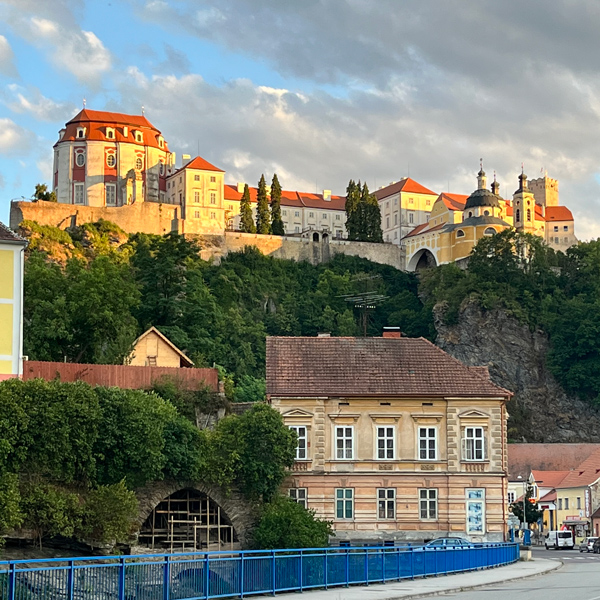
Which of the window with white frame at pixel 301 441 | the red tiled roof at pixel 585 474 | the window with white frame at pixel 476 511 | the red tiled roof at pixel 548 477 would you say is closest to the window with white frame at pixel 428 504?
the window with white frame at pixel 476 511

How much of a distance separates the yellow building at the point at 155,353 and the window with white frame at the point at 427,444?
56.0ft

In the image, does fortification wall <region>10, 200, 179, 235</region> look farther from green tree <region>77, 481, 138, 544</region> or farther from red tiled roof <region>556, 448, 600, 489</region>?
green tree <region>77, 481, 138, 544</region>

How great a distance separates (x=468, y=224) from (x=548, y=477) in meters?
43.5

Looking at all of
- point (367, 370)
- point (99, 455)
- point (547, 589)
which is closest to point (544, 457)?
point (367, 370)

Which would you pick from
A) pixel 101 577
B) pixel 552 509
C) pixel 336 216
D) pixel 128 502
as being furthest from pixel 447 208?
pixel 101 577

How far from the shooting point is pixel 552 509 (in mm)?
91875

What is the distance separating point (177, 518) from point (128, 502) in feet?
18.0

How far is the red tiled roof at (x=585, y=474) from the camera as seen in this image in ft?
285

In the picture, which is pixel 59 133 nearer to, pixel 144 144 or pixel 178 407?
pixel 144 144

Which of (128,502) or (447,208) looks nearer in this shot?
(128,502)

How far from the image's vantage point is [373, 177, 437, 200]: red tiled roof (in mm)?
158125

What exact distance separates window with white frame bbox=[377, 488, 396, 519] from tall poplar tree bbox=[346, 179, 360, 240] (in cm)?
8601

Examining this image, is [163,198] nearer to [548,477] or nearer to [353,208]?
[353,208]

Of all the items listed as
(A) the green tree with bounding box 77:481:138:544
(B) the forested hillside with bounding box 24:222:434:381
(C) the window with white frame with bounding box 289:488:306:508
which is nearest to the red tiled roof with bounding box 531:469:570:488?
(B) the forested hillside with bounding box 24:222:434:381
